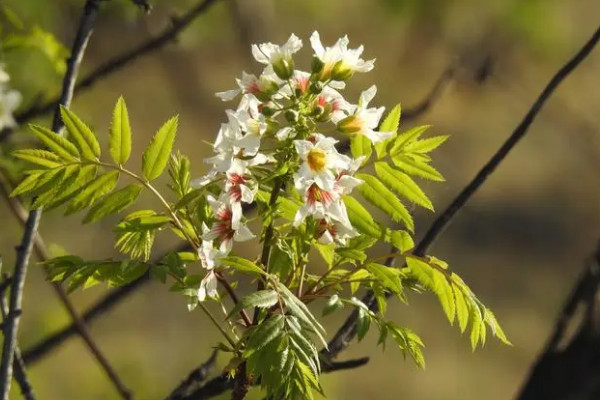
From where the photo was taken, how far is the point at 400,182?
3.29 feet

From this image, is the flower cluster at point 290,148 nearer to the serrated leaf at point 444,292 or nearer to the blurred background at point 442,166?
the serrated leaf at point 444,292

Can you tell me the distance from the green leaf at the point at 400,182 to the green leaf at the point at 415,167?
11mm

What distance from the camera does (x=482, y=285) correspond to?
19.9 ft

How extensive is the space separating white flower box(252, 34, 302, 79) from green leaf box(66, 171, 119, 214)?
197 millimetres

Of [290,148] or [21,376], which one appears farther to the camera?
[21,376]

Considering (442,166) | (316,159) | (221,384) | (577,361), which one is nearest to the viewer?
(316,159)

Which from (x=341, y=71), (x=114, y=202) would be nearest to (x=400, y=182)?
(x=341, y=71)

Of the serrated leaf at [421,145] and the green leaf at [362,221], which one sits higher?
the serrated leaf at [421,145]

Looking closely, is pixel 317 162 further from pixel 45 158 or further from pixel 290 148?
pixel 45 158

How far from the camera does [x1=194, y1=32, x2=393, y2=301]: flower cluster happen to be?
86 centimetres

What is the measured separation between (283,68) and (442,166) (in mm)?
5226

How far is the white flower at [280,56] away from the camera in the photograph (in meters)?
0.90

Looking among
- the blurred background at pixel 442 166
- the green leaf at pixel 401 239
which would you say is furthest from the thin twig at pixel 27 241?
the blurred background at pixel 442 166

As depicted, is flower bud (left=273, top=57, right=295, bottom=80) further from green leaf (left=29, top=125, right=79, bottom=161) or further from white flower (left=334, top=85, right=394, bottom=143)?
green leaf (left=29, top=125, right=79, bottom=161)
